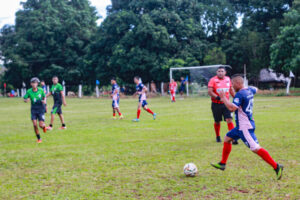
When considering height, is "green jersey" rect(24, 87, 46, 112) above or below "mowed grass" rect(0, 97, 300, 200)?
above

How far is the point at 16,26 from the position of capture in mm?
58469

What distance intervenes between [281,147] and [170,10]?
1460 inches

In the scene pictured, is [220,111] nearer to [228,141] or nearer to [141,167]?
[228,141]

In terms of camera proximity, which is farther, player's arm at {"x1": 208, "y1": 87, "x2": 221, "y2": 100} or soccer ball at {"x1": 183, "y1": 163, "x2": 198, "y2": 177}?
player's arm at {"x1": 208, "y1": 87, "x2": 221, "y2": 100}

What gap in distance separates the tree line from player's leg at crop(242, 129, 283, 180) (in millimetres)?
28132

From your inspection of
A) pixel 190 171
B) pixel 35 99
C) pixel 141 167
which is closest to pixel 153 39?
pixel 35 99

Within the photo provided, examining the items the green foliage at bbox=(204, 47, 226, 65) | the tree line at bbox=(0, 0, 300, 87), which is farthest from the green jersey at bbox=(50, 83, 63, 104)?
the green foliage at bbox=(204, 47, 226, 65)

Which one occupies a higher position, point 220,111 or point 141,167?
point 220,111

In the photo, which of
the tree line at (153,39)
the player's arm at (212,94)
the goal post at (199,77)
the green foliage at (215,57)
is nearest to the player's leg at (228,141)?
the player's arm at (212,94)

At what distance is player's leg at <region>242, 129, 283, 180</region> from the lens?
17.6ft

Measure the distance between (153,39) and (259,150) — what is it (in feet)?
115

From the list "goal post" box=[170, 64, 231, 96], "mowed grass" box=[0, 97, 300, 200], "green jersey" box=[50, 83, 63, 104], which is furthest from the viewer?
"goal post" box=[170, 64, 231, 96]

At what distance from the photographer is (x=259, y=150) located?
5500 mm

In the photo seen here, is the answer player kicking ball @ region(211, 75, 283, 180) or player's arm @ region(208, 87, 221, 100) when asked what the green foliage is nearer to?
player's arm @ region(208, 87, 221, 100)
